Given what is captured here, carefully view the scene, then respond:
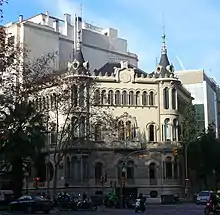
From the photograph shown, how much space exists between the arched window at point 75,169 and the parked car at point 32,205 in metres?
26.2

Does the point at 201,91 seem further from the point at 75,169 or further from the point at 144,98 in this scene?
the point at 75,169

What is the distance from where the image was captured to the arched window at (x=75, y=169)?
230 feet

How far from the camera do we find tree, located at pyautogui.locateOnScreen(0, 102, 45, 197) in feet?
157

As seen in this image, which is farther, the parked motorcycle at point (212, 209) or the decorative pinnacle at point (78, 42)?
the decorative pinnacle at point (78, 42)

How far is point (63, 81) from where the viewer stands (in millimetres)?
54156

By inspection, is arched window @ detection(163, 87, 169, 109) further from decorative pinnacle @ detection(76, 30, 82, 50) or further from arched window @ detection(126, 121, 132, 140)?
decorative pinnacle @ detection(76, 30, 82, 50)

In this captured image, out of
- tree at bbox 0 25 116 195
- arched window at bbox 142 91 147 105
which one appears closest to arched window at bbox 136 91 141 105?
arched window at bbox 142 91 147 105

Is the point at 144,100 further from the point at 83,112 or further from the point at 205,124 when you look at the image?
the point at 205,124

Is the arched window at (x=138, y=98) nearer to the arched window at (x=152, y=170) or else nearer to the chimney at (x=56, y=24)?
the arched window at (x=152, y=170)

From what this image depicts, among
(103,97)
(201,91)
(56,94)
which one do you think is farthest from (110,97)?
(201,91)

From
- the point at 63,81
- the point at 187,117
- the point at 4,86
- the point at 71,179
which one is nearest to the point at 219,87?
the point at 187,117

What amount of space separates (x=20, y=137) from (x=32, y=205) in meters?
7.73

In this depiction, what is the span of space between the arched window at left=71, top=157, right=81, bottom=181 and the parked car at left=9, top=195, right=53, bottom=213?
2618 centimetres

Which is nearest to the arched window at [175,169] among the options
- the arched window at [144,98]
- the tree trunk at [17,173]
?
the arched window at [144,98]
